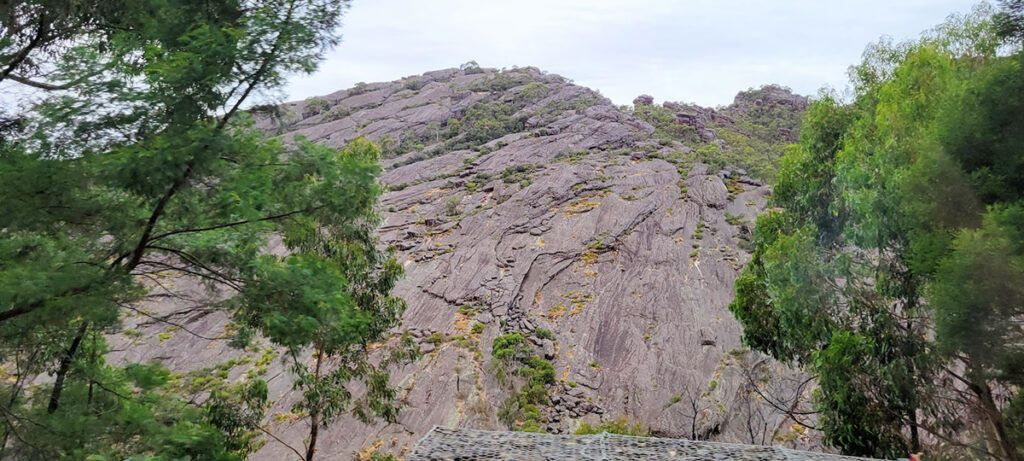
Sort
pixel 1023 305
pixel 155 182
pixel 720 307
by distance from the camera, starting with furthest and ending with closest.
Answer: pixel 720 307, pixel 1023 305, pixel 155 182

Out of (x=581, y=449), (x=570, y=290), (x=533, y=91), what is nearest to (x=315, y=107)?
(x=533, y=91)

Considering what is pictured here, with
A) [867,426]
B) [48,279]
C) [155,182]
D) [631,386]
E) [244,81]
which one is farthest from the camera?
[631,386]

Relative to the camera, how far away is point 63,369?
6527 millimetres

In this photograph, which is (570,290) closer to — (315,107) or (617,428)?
(617,428)

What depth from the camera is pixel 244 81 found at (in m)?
5.36

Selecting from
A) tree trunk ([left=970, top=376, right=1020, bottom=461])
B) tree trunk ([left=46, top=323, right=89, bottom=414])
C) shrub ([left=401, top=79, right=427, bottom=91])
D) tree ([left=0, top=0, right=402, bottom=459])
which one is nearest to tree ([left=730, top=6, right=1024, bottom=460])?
tree trunk ([left=970, top=376, right=1020, bottom=461])

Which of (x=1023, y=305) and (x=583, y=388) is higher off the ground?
(x=1023, y=305)

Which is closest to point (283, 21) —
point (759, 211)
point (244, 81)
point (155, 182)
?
point (244, 81)

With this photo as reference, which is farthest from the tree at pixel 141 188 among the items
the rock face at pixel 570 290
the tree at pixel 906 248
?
the tree at pixel 906 248

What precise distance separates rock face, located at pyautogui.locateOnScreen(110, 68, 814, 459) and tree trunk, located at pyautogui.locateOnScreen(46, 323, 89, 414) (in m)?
3.67

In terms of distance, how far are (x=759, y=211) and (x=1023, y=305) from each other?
26.2m

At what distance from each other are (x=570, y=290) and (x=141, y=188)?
23.3 metres

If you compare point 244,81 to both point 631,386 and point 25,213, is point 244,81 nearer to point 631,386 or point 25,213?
point 25,213

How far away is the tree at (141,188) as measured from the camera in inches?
185
